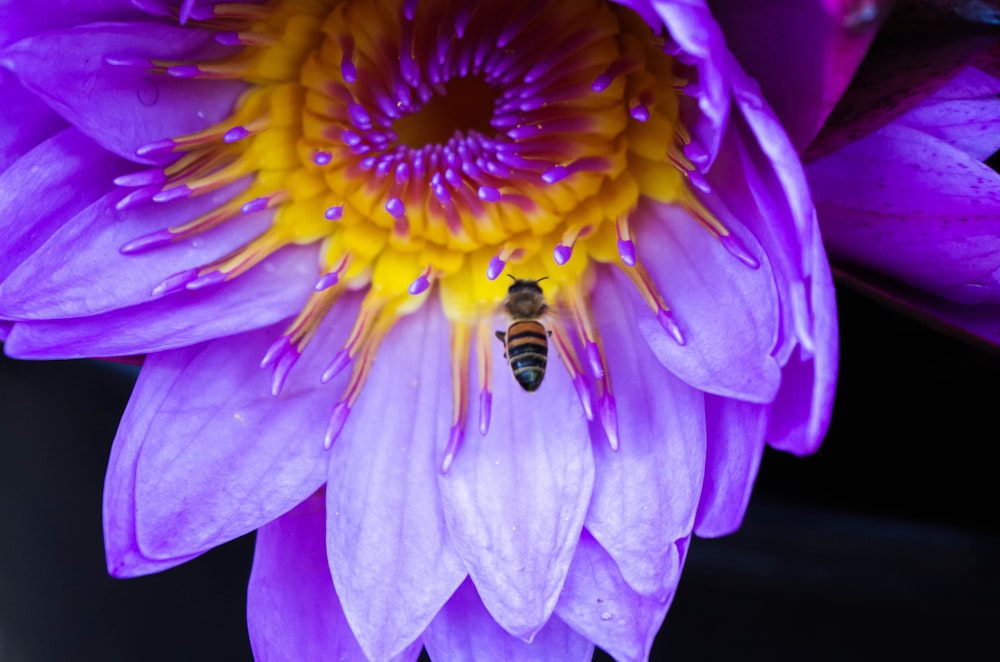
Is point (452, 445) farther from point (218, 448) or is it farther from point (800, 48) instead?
point (800, 48)

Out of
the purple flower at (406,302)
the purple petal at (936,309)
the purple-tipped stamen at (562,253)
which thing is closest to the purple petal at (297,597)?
the purple flower at (406,302)

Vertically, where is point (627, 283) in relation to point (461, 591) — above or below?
above

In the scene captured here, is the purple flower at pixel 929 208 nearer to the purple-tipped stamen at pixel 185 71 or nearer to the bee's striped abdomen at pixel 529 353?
the bee's striped abdomen at pixel 529 353

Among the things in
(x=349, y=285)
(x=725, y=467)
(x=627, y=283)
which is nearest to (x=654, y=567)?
(x=725, y=467)

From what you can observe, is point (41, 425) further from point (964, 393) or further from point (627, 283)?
point (964, 393)

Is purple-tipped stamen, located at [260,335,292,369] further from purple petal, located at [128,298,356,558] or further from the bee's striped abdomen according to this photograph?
the bee's striped abdomen

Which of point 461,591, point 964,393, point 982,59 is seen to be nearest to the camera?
point 982,59
